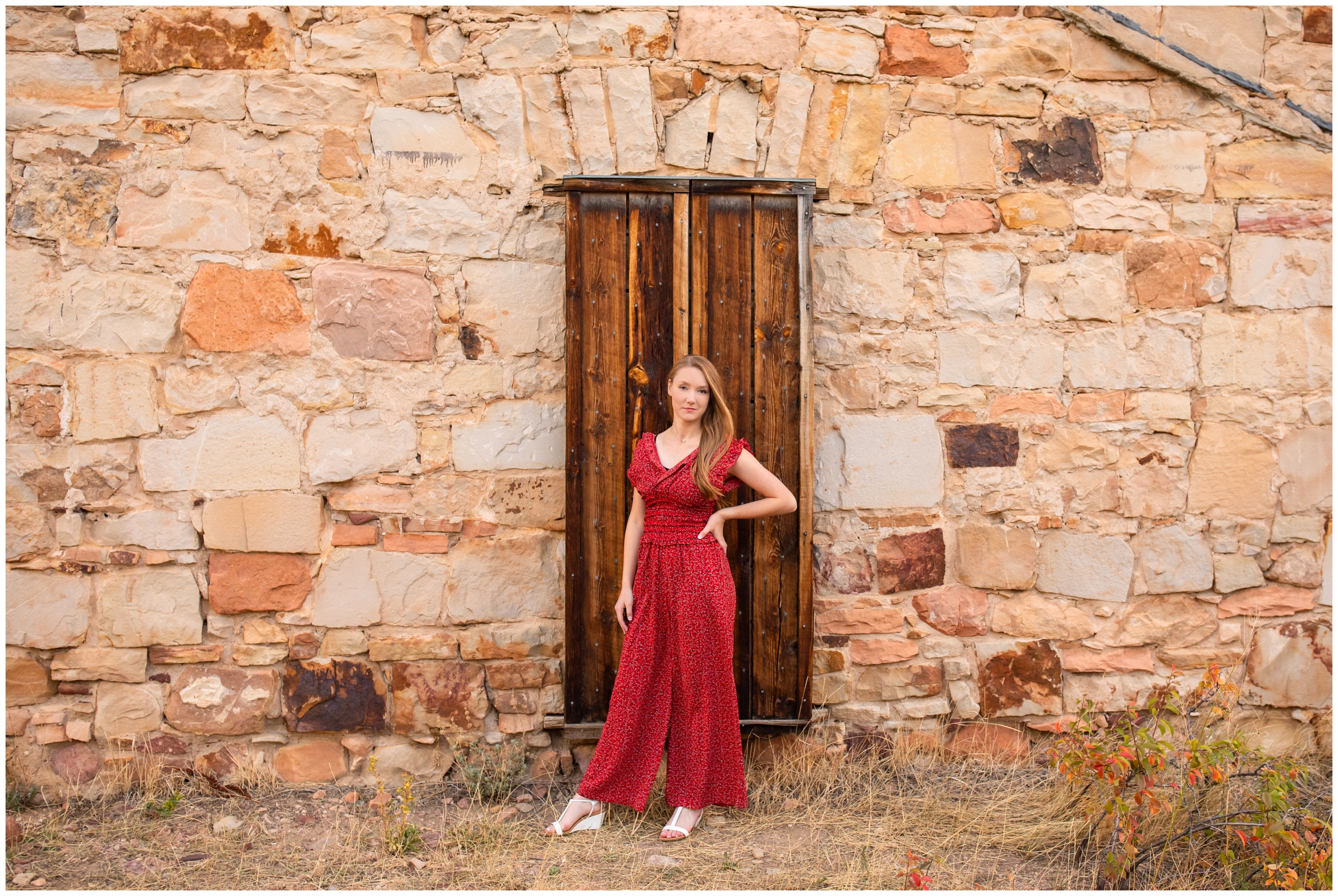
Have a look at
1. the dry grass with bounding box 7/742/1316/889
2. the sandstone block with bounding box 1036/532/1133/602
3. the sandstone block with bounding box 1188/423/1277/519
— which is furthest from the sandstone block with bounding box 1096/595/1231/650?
the dry grass with bounding box 7/742/1316/889

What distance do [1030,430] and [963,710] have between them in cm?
120

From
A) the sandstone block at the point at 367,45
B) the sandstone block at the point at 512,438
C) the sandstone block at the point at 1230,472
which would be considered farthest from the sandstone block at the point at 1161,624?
the sandstone block at the point at 367,45

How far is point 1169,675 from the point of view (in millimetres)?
3645

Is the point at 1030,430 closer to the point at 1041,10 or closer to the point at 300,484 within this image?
the point at 1041,10

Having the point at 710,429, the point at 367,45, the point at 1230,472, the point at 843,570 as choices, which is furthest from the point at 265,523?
the point at 1230,472

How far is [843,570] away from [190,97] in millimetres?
3215

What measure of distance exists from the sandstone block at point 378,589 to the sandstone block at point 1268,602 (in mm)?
3287

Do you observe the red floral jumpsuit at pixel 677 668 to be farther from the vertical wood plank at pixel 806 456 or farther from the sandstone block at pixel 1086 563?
the sandstone block at pixel 1086 563

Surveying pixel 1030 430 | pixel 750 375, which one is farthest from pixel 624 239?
pixel 1030 430

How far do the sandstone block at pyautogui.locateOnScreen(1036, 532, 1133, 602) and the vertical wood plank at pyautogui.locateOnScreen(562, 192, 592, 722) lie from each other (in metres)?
1.91

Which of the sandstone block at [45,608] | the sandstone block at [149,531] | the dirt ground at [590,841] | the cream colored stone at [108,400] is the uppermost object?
the cream colored stone at [108,400]

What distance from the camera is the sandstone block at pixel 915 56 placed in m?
3.53

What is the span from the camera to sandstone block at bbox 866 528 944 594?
11.8 ft

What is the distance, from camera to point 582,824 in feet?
10.3
